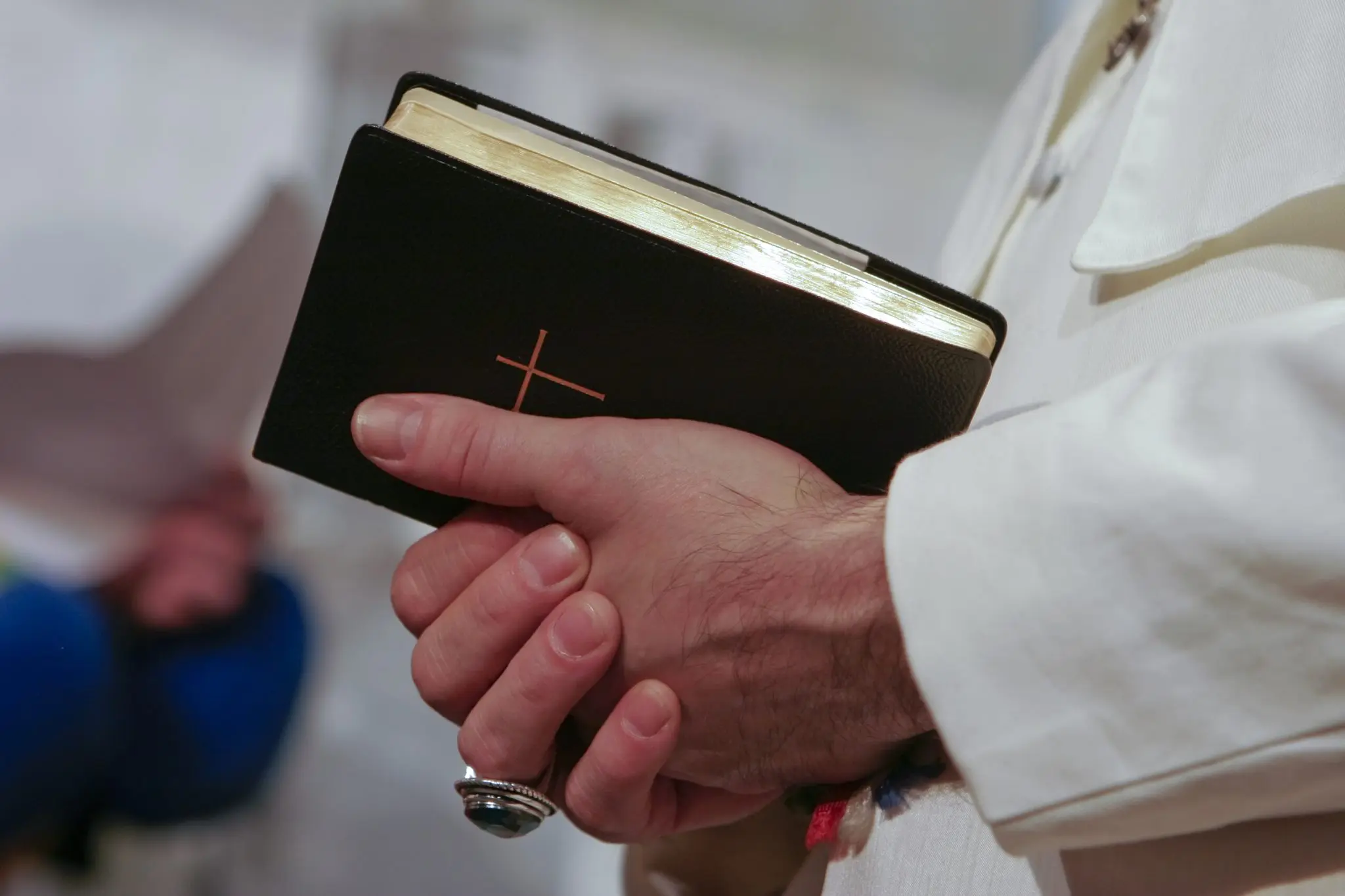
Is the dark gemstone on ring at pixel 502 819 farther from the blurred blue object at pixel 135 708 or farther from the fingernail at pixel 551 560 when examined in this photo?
the blurred blue object at pixel 135 708

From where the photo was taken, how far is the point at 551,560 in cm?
44

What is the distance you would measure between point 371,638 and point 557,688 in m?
1.05

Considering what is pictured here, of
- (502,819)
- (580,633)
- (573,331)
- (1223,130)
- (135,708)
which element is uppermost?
(1223,130)

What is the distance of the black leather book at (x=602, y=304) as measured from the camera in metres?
0.42

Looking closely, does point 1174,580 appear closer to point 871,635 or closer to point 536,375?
point 871,635

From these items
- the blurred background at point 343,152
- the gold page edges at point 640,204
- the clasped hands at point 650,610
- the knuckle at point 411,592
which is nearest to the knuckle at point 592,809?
the clasped hands at point 650,610

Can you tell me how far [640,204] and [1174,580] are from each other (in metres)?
0.24

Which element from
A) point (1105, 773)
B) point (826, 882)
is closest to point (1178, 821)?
point (1105, 773)

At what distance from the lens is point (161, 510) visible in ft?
3.99

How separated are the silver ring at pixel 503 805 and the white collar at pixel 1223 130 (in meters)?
0.34

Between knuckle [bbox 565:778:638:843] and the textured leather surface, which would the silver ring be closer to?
knuckle [bbox 565:778:638:843]

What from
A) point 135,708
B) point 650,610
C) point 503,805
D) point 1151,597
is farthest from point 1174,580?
point 135,708

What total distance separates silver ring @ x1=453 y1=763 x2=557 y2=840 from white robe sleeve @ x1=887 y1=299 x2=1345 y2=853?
212 mm

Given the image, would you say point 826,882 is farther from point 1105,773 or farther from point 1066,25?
point 1066,25
